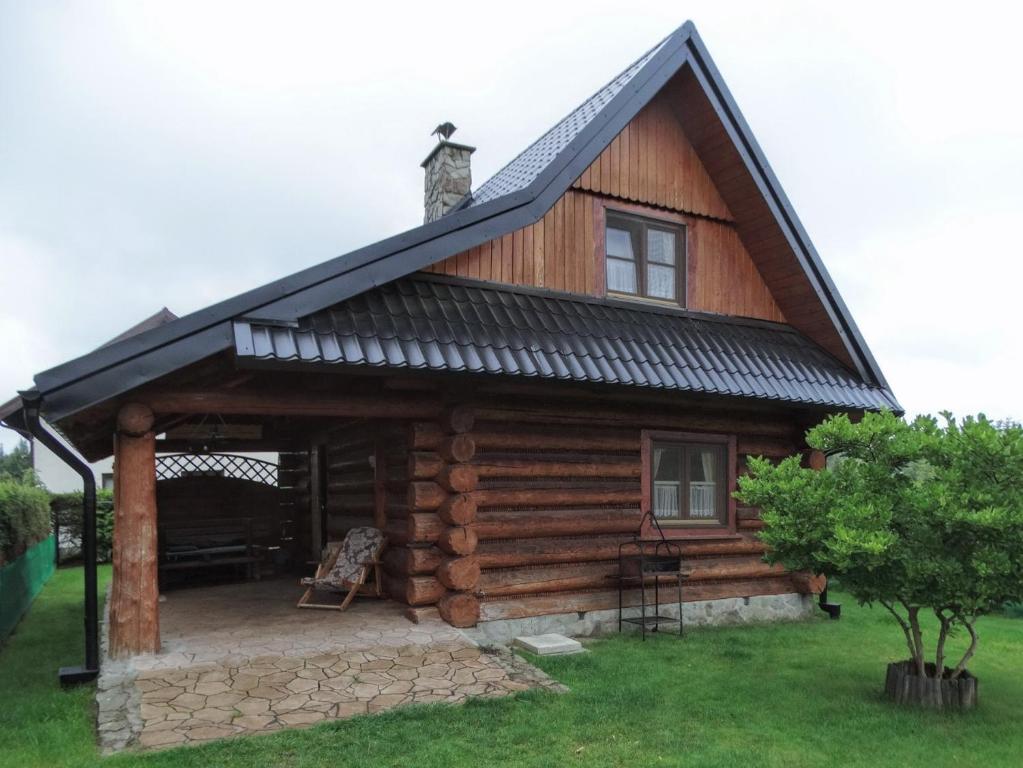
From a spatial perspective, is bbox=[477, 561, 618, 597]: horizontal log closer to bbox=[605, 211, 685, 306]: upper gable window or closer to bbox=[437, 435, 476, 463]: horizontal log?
bbox=[437, 435, 476, 463]: horizontal log

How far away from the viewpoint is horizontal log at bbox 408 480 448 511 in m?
8.15

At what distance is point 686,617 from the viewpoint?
962cm

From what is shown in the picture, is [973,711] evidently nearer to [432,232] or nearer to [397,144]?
[432,232]

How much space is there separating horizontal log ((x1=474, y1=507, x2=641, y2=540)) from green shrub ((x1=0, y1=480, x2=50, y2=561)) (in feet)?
18.8

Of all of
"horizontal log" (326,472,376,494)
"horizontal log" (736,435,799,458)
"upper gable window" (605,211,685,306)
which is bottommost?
"horizontal log" (326,472,376,494)

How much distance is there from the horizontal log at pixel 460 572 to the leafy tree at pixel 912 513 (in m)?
2.75

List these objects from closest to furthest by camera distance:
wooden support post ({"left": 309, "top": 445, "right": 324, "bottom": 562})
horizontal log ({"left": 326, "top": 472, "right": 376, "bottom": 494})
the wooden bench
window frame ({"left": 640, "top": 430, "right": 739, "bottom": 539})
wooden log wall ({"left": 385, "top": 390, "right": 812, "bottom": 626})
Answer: wooden log wall ({"left": 385, "top": 390, "right": 812, "bottom": 626}) → window frame ({"left": 640, "top": 430, "right": 739, "bottom": 539}) → horizontal log ({"left": 326, "top": 472, "right": 376, "bottom": 494}) → the wooden bench → wooden support post ({"left": 309, "top": 445, "right": 324, "bottom": 562})

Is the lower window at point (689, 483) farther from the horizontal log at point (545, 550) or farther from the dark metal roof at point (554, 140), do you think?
the dark metal roof at point (554, 140)

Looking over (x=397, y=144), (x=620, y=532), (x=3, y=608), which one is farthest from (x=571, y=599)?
(x=397, y=144)

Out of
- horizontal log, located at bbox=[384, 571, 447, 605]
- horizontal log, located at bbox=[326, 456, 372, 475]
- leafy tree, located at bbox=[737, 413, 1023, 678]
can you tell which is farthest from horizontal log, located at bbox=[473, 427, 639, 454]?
leafy tree, located at bbox=[737, 413, 1023, 678]

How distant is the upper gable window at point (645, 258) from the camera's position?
995 centimetres

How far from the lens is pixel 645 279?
33.1ft

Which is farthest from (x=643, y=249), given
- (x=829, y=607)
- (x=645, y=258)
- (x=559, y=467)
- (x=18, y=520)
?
(x=18, y=520)

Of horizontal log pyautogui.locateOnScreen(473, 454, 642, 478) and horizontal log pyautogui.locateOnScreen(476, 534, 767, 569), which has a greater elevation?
horizontal log pyautogui.locateOnScreen(473, 454, 642, 478)
